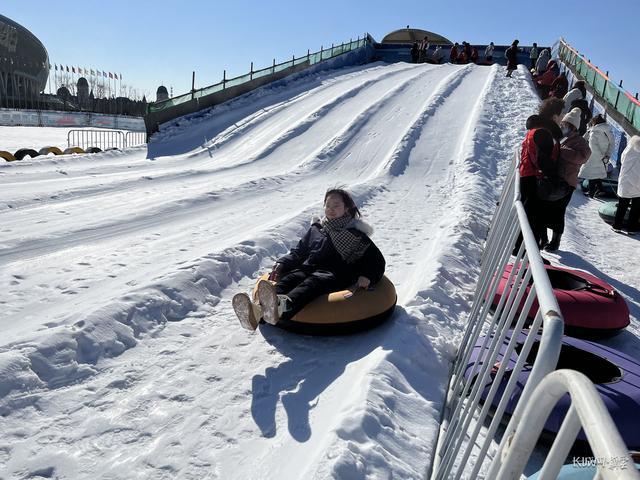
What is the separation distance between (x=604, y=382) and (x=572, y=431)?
2606 millimetres

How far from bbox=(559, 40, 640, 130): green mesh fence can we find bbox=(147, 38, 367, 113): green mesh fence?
11.0m

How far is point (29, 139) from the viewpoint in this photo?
789 inches

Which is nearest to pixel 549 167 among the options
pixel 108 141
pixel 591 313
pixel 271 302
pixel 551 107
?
pixel 551 107

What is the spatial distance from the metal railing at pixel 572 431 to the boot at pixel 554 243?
239 inches

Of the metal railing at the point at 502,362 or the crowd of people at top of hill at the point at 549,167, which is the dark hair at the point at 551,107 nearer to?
the crowd of people at top of hill at the point at 549,167

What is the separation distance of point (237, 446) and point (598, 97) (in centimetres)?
1808

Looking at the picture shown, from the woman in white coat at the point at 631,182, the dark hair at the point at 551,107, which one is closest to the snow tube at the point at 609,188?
the woman in white coat at the point at 631,182

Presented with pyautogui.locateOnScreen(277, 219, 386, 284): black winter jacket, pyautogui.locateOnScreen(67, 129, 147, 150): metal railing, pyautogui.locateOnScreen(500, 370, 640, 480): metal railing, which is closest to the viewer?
pyautogui.locateOnScreen(500, 370, 640, 480): metal railing

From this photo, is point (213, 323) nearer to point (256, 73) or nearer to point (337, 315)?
point (337, 315)

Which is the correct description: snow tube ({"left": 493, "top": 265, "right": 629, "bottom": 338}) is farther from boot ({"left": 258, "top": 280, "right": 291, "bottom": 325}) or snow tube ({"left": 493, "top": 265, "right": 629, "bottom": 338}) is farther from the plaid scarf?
boot ({"left": 258, "top": 280, "right": 291, "bottom": 325})

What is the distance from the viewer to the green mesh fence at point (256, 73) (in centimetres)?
1645

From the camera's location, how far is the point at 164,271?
201 inches

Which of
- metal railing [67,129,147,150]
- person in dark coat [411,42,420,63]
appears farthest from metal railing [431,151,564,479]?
person in dark coat [411,42,420,63]

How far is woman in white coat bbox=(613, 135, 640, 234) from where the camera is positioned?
309 inches
